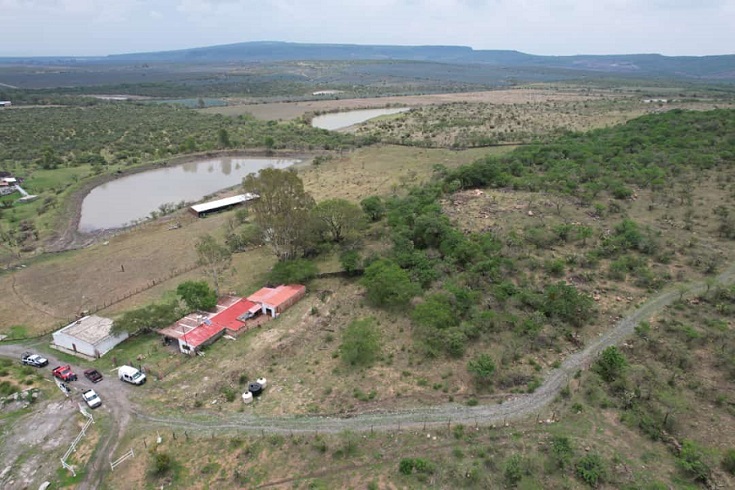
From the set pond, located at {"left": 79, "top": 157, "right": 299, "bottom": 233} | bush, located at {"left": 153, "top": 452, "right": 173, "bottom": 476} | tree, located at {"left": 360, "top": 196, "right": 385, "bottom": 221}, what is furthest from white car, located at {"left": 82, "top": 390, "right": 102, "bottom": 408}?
pond, located at {"left": 79, "top": 157, "right": 299, "bottom": 233}

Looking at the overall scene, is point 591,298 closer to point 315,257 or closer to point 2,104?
point 315,257

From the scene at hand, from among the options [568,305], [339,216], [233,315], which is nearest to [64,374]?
[233,315]

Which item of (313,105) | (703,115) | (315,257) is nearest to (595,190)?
(315,257)

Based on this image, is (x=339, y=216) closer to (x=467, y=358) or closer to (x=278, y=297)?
(x=278, y=297)

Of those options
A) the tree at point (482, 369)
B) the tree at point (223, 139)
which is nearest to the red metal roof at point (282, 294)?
the tree at point (482, 369)

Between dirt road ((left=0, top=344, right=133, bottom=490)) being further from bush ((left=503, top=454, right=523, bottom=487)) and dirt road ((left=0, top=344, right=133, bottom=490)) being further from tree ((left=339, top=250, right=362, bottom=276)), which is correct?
bush ((left=503, top=454, right=523, bottom=487))

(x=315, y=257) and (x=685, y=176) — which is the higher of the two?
(x=685, y=176)
